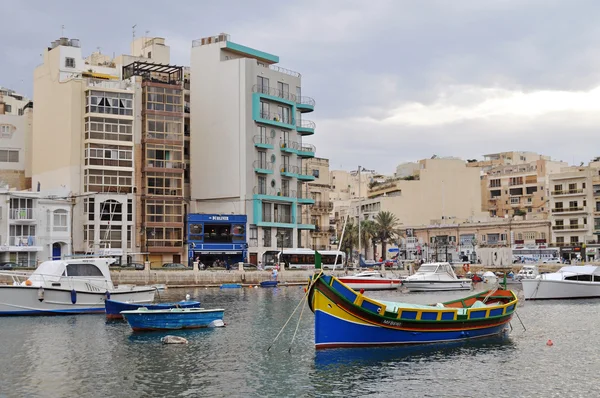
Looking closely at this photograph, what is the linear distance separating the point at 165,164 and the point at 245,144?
472 inches

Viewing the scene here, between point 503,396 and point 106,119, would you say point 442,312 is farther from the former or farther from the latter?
point 106,119

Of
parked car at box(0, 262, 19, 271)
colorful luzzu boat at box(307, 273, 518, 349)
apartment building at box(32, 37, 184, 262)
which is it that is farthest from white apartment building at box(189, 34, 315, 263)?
colorful luzzu boat at box(307, 273, 518, 349)

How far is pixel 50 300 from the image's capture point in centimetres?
4734

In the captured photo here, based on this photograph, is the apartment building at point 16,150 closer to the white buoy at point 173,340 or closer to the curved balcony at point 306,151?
the curved balcony at point 306,151

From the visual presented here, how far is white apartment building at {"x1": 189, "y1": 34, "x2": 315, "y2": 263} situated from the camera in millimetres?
100438

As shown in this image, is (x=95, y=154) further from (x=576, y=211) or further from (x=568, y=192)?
(x=576, y=211)

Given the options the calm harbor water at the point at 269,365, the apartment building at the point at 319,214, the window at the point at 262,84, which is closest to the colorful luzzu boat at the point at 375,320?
the calm harbor water at the point at 269,365

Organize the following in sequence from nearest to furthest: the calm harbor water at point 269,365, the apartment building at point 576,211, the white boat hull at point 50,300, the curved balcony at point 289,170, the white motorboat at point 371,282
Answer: the calm harbor water at point 269,365 → the white boat hull at point 50,300 → the white motorboat at point 371,282 → the curved balcony at point 289,170 → the apartment building at point 576,211

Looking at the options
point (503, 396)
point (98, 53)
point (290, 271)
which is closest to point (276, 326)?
point (503, 396)

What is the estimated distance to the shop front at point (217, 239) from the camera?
314 ft

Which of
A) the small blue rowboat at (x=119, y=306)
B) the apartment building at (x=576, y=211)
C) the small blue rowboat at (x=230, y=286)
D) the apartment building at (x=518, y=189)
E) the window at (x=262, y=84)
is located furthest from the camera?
the apartment building at (x=518, y=189)

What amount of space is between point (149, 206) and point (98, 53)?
3088 cm

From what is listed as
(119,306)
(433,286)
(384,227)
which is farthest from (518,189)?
(119,306)

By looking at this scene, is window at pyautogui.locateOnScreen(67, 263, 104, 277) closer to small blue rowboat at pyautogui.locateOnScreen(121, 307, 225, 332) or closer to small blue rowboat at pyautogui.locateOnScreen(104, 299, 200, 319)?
small blue rowboat at pyautogui.locateOnScreen(104, 299, 200, 319)
